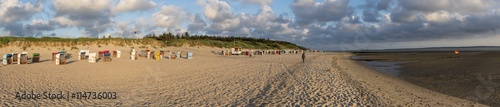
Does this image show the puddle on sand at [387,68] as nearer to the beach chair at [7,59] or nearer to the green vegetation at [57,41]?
the beach chair at [7,59]

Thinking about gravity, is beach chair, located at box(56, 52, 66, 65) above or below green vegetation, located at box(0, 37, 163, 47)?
below

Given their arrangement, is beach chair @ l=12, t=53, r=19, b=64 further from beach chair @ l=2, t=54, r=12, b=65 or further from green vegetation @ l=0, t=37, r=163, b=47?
green vegetation @ l=0, t=37, r=163, b=47

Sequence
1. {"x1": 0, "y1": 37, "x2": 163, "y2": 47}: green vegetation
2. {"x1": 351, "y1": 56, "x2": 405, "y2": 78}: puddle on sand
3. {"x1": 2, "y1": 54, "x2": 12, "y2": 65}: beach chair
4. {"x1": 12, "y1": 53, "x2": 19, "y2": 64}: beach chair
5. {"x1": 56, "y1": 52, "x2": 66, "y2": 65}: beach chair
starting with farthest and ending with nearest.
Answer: {"x1": 0, "y1": 37, "x2": 163, "y2": 47}: green vegetation
{"x1": 12, "y1": 53, "x2": 19, "y2": 64}: beach chair
{"x1": 56, "y1": 52, "x2": 66, "y2": 65}: beach chair
{"x1": 2, "y1": 54, "x2": 12, "y2": 65}: beach chair
{"x1": 351, "y1": 56, "x2": 405, "y2": 78}: puddle on sand

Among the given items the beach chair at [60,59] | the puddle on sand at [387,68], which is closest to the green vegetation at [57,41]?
the beach chair at [60,59]

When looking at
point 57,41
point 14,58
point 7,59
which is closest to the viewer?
point 7,59

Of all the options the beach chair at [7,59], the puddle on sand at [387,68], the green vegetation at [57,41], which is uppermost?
the green vegetation at [57,41]

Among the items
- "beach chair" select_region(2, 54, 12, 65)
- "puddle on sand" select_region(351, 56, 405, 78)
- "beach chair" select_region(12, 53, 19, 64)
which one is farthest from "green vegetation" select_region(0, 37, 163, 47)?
"puddle on sand" select_region(351, 56, 405, 78)

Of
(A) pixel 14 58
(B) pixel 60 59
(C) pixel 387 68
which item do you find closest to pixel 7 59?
(A) pixel 14 58

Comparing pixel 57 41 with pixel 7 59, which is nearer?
pixel 7 59

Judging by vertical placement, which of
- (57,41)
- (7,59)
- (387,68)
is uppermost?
(57,41)

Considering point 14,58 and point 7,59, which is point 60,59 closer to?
point 7,59

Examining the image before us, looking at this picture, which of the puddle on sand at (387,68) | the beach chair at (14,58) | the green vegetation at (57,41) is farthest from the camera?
the green vegetation at (57,41)

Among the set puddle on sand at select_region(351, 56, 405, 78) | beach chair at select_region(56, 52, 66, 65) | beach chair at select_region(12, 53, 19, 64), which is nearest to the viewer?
puddle on sand at select_region(351, 56, 405, 78)

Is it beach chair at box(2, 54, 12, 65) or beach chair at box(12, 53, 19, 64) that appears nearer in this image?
beach chair at box(2, 54, 12, 65)
